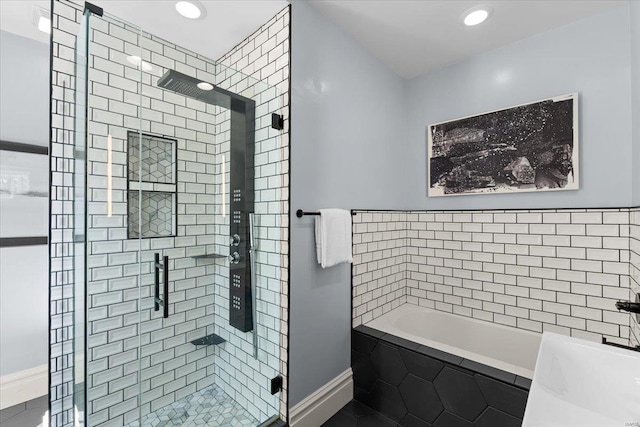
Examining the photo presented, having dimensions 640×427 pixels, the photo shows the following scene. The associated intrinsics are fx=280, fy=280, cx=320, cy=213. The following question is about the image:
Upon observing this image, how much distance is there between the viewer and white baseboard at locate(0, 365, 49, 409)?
189cm

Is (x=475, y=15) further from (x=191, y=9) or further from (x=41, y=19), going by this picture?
(x=41, y=19)

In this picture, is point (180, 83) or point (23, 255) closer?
point (180, 83)

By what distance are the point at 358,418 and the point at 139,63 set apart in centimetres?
246

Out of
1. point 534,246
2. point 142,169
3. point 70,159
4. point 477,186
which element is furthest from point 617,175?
point 70,159

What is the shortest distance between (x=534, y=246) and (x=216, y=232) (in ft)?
7.46

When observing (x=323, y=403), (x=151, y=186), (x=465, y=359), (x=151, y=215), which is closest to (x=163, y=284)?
(x=151, y=215)

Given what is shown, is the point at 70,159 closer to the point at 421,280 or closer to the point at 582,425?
the point at 582,425

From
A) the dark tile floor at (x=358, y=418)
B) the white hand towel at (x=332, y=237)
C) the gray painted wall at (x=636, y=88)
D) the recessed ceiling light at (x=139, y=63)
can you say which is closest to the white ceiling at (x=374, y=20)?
the gray painted wall at (x=636, y=88)

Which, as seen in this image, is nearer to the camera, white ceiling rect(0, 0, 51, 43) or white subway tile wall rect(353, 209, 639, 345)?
white ceiling rect(0, 0, 51, 43)

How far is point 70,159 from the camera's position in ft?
4.92

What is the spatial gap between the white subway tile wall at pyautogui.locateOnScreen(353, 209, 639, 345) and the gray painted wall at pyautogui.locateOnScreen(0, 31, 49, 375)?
7.70 ft

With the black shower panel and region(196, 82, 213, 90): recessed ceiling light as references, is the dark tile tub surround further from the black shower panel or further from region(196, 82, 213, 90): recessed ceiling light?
region(196, 82, 213, 90): recessed ceiling light

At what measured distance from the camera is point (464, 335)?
94.1 inches

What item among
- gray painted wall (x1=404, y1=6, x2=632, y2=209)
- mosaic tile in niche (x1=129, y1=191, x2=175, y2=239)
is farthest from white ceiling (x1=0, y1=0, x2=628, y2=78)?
mosaic tile in niche (x1=129, y1=191, x2=175, y2=239)
